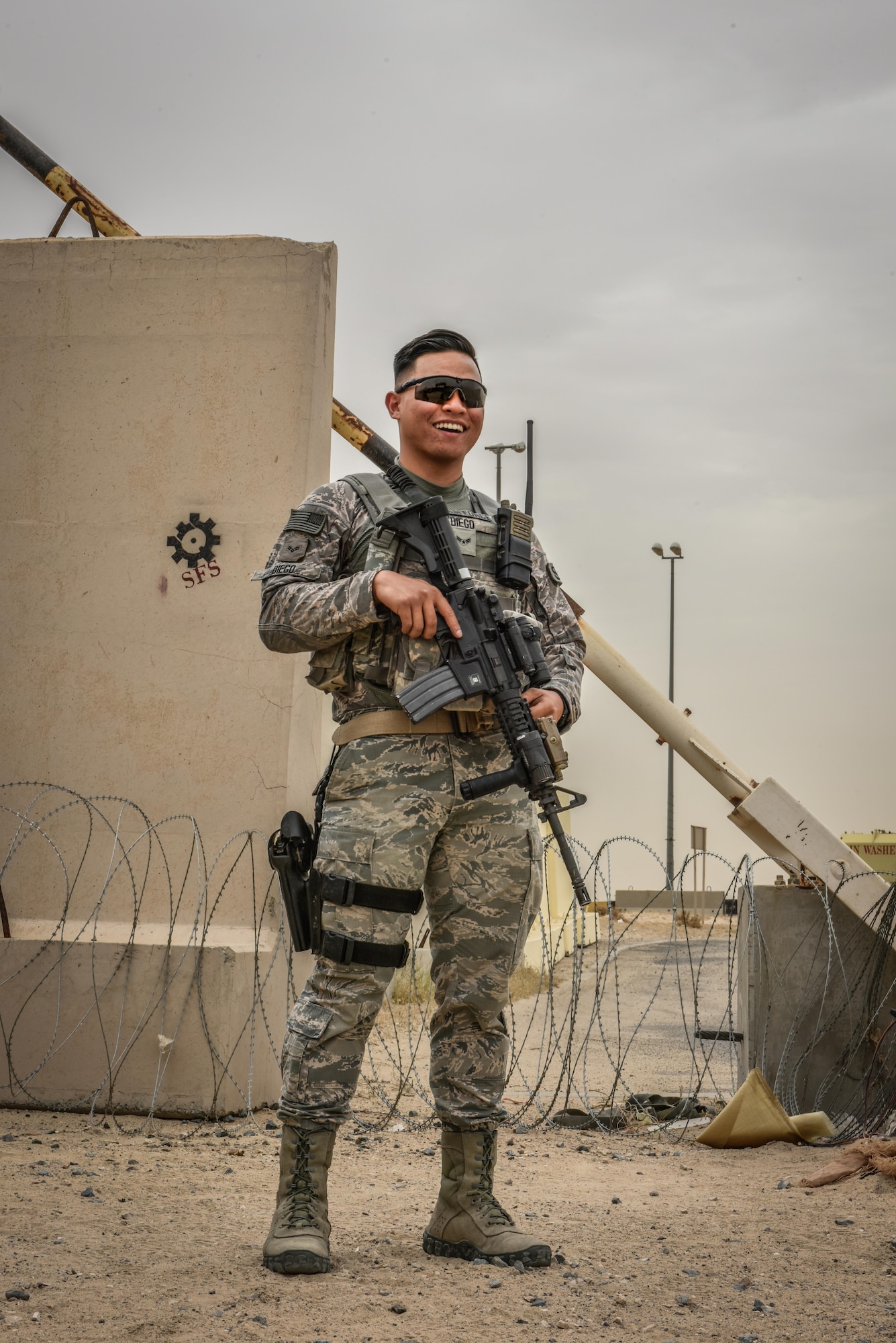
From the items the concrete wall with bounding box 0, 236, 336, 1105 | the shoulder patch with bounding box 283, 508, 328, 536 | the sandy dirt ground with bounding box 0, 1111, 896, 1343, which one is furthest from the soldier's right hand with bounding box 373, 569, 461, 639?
the concrete wall with bounding box 0, 236, 336, 1105

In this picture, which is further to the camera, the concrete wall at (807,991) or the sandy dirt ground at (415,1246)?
the concrete wall at (807,991)

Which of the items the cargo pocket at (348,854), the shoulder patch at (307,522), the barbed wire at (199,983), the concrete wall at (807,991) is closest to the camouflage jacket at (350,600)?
the shoulder patch at (307,522)

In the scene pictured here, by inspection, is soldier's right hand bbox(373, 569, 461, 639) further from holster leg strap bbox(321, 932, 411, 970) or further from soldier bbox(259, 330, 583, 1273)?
holster leg strap bbox(321, 932, 411, 970)

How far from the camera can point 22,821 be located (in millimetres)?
4820

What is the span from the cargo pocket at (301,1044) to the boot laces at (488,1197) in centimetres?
52

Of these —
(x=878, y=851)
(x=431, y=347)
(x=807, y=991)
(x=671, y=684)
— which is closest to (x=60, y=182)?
(x=431, y=347)

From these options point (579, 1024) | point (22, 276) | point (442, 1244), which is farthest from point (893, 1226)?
point (579, 1024)

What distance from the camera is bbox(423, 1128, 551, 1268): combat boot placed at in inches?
110

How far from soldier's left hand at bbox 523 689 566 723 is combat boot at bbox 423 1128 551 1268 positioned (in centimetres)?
100

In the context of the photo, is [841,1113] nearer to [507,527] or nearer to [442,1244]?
[442,1244]

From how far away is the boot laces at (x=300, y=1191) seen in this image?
2.66 m

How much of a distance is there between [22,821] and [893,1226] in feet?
11.3

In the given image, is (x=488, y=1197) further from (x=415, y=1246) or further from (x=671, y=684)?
(x=671, y=684)

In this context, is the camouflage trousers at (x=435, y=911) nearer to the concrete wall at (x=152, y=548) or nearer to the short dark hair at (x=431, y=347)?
the short dark hair at (x=431, y=347)
